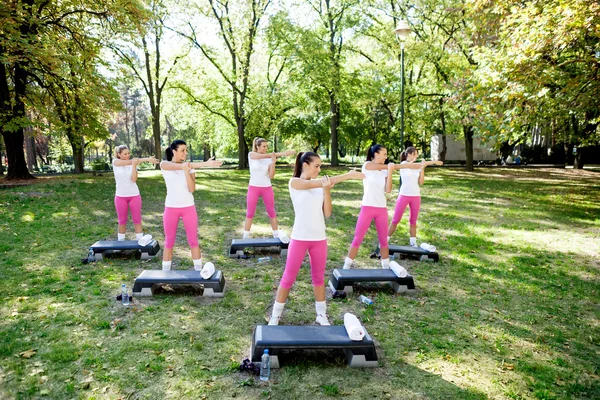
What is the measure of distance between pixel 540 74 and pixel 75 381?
13582mm

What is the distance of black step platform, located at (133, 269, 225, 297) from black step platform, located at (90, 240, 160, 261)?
6.36ft

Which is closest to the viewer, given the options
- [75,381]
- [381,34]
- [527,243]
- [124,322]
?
[75,381]

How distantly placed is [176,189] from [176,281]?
4.98 feet

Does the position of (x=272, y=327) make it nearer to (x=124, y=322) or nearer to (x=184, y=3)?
(x=124, y=322)

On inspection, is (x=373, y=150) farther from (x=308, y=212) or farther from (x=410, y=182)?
(x=308, y=212)

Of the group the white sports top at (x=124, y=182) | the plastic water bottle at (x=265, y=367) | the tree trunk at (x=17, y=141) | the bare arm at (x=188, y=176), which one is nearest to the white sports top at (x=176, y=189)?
the bare arm at (x=188, y=176)

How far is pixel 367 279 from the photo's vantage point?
630 cm

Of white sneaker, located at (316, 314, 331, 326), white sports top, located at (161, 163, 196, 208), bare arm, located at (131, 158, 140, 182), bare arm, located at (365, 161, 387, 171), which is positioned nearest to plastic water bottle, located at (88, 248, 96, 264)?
bare arm, located at (131, 158, 140, 182)

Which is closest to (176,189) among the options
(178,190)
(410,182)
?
(178,190)

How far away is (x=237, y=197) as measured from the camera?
55.3 ft

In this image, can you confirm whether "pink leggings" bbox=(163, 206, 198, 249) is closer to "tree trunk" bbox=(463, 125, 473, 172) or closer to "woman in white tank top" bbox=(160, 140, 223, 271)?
"woman in white tank top" bbox=(160, 140, 223, 271)

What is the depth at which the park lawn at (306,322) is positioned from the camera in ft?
13.1

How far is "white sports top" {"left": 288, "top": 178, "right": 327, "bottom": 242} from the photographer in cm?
479

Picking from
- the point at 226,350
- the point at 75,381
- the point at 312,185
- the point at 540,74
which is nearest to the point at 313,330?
the point at 226,350
